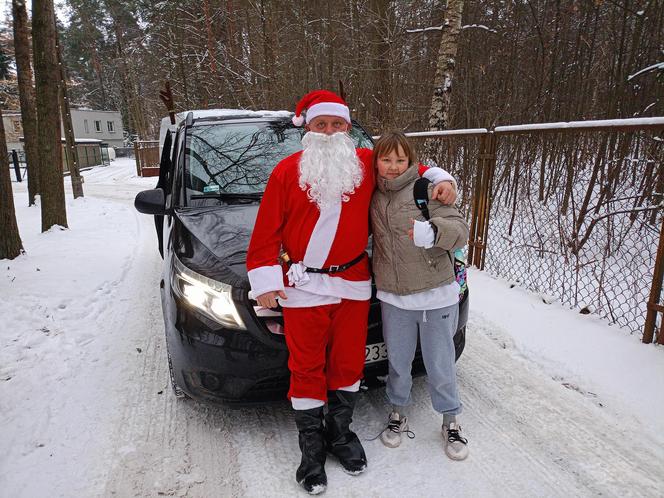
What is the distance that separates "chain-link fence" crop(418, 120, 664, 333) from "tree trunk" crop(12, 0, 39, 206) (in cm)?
888

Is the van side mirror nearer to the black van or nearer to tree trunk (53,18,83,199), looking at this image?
the black van

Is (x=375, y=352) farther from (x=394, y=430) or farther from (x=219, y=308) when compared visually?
(x=219, y=308)

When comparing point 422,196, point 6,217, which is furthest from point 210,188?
point 6,217

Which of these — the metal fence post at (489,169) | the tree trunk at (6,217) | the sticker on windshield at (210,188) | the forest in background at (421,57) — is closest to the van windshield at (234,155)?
the sticker on windshield at (210,188)

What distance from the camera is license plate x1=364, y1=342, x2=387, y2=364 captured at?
2445 millimetres

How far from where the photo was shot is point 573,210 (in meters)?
4.46

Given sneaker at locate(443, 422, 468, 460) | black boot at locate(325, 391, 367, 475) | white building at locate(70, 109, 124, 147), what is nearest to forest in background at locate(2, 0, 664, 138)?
sneaker at locate(443, 422, 468, 460)

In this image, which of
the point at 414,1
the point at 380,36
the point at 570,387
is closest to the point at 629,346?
the point at 570,387

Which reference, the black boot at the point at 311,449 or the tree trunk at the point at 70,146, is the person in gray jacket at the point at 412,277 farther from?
the tree trunk at the point at 70,146

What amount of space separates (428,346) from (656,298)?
79.7 inches

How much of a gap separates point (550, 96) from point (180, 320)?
10173 millimetres

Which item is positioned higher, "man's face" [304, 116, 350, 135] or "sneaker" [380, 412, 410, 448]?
"man's face" [304, 116, 350, 135]

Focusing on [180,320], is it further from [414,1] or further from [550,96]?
[414,1]

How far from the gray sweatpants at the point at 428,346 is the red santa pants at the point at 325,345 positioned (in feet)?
0.53
